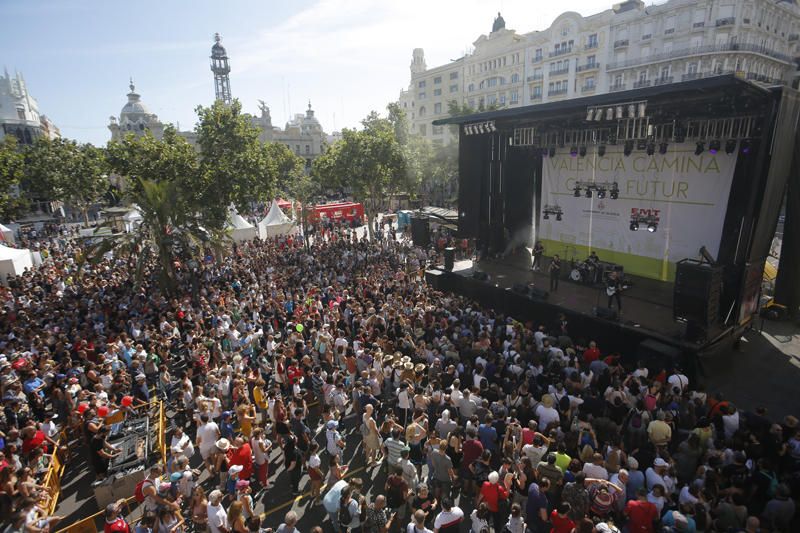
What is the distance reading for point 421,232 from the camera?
21.8m

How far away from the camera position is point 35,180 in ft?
115

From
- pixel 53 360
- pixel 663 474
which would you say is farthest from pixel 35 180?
pixel 663 474

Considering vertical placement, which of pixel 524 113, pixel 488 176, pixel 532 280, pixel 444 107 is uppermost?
pixel 444 107

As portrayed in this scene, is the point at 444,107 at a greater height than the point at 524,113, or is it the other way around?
the point at 444,107

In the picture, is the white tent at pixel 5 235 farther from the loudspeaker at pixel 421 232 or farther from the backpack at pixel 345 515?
the backpack at pixel 345 515

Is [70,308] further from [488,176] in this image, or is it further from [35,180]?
[35,180]

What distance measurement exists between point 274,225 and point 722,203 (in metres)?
23.6

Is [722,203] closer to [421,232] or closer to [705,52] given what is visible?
[421,232]

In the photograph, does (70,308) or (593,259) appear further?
(593,259)

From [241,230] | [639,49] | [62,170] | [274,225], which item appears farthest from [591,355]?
[62,170]

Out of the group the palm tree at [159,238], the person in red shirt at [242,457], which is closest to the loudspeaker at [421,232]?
the palm tree at [159,238]

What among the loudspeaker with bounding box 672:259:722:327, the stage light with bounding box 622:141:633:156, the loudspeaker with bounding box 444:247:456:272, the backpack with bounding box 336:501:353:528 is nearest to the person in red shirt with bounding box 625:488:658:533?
the backpack with bounding box 336:501:353:528

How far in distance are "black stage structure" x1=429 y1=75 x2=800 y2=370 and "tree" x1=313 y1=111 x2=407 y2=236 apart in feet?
29.5

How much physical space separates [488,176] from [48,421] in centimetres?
1680
